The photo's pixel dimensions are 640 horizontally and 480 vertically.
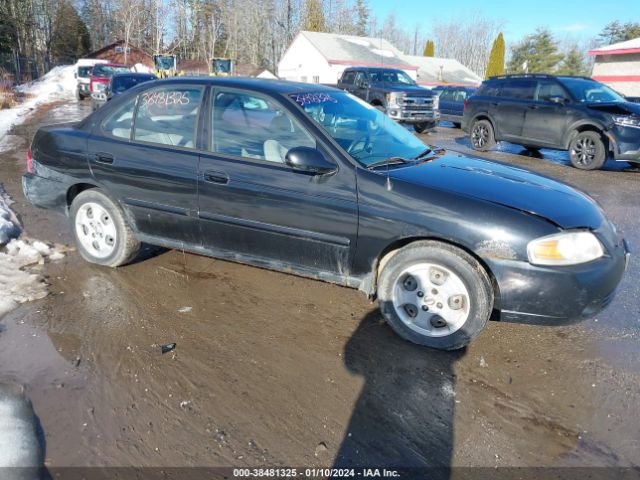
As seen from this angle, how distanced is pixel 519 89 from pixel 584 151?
2.31 meters

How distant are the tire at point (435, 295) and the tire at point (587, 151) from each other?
322 inches

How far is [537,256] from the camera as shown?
9.48 ft

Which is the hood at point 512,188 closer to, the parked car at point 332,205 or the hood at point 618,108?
the parked car at point 332,205

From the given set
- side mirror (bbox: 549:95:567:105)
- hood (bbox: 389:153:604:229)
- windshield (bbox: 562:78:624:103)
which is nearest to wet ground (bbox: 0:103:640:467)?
hood (bbox: 389:153:604:229)

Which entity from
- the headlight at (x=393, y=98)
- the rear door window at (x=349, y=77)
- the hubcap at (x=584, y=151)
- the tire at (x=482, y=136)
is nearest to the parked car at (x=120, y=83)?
the rear door window at (x=349, y=77)

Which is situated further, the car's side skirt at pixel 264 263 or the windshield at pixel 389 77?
the windshield at pixel 389 77

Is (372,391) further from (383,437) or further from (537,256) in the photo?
(537,256)

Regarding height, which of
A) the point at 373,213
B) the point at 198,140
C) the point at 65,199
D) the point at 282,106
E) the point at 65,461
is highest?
the point at 282,106

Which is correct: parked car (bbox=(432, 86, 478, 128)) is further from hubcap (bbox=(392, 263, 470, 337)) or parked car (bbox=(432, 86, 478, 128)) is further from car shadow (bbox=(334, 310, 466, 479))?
car shadow (bbox=(334, 310, 466, 479))

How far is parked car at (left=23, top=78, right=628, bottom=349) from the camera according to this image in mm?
2975

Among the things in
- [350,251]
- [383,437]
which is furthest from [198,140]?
[383,437]

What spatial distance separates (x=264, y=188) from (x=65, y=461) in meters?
2.02

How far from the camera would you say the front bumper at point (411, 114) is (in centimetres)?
1434

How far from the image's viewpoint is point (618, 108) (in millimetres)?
9422
